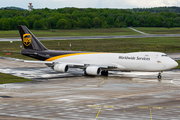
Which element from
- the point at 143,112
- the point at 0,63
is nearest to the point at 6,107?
the point at 143,112

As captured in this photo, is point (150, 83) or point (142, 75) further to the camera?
point (142, 75)

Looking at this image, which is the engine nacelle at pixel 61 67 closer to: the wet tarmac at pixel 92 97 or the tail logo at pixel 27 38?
the wet tarmac at pixel 92 97

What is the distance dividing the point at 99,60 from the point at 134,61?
620 centimetres

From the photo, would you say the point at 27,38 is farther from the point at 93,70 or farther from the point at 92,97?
the point at 92,97

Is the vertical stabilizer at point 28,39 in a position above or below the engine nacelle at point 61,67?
above

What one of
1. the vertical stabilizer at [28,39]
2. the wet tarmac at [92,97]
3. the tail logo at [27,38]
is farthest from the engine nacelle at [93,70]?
the tail logo at [27,38]

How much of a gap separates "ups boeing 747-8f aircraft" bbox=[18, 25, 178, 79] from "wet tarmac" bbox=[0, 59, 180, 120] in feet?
5.25

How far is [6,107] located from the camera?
2983 centimetres

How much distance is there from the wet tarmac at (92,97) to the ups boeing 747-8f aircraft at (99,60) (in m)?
1.60

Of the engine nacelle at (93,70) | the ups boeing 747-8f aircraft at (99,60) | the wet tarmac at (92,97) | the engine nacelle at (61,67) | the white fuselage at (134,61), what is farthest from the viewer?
the engine nacelle at (61,67)

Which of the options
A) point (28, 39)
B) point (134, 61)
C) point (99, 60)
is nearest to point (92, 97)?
point (134, 61)

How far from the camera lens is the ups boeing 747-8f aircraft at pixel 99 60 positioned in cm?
4947

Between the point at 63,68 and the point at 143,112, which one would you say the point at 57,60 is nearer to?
the point at 63,68

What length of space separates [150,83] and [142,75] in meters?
8.57
